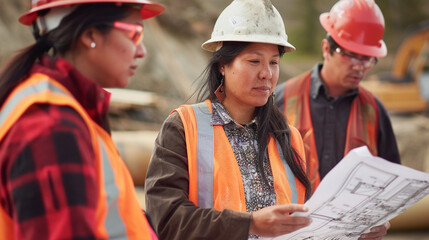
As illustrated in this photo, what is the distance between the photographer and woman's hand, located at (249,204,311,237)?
5.87 ft

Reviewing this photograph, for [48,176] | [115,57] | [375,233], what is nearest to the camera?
[48,176]

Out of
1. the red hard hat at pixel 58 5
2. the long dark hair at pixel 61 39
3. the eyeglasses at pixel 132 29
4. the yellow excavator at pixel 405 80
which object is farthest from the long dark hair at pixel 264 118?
the yellow excavator at pixel 405 80

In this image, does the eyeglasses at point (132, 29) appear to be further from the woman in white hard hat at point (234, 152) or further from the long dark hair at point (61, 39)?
the woman in white hard hat at point (234, 152)

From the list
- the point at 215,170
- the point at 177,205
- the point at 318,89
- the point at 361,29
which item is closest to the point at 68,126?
the point at 177,205

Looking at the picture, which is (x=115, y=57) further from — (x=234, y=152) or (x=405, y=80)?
(x=405, y=80)

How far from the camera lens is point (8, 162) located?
1.24 metres

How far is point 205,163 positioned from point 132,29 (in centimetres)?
70

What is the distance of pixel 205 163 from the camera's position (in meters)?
2.06

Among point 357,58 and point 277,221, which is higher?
point 357,58

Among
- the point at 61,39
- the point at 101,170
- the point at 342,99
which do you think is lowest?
the point at 342,99

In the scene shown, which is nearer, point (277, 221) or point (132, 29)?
point (132, 29)

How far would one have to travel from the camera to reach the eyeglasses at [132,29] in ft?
4.83

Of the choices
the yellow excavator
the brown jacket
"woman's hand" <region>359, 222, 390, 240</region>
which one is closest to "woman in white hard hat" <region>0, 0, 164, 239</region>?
the brown jacket

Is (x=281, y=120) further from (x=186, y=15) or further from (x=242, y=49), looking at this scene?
(x=186, y=15)
